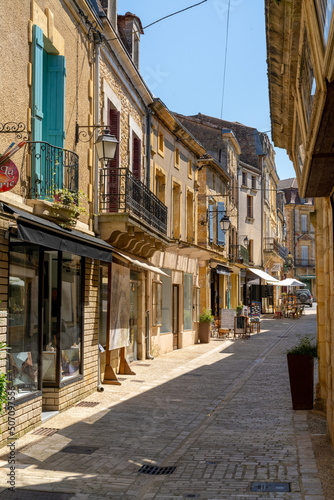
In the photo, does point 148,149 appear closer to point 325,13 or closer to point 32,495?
point 32,495

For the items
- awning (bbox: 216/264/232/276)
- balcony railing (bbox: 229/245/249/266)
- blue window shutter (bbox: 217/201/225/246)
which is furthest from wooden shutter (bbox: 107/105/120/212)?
balcony railing (bbox: 229/245/249/266)

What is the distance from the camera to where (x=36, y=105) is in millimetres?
8555

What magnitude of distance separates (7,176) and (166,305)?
42.8 feet

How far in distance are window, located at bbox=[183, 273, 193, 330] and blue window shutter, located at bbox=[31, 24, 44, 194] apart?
1365 cm

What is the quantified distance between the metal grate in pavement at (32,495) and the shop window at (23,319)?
2.18 metres

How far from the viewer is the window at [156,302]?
1752 centimetres

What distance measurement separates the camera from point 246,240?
38.8 m

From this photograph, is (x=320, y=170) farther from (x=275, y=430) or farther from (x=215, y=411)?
(x=215, y=411)

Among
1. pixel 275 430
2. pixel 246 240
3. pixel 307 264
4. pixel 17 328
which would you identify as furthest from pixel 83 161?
pixel 307 264

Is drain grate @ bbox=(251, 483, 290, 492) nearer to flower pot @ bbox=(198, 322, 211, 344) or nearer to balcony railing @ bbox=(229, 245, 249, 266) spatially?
flower pot @ bbox=(198, 322, 211, 344)

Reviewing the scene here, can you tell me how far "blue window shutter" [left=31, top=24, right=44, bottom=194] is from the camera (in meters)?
8.45

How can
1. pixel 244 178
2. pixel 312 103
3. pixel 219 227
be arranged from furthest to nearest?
pixel 244 178
pixel 219 227
pixel 312 103

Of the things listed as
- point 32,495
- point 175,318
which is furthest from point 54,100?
point 175,318

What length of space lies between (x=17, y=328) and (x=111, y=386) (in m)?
4.47
